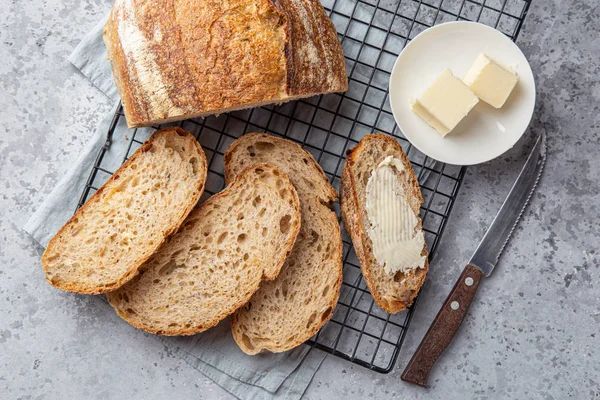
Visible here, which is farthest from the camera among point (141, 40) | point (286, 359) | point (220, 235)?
point (286, 359)

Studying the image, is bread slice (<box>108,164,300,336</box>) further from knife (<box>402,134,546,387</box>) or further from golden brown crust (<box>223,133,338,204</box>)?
knife (<box>402,134,546,387</box>)

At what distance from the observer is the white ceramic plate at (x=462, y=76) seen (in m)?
2.80

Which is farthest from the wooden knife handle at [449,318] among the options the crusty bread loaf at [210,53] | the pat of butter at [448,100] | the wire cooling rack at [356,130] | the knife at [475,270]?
the crusty bread loaf at [210,53]

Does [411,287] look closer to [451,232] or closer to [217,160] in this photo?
[451,232]

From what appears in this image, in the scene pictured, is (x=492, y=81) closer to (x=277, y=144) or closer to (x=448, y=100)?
(x=448, y=100)

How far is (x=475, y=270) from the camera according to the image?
9.68ft

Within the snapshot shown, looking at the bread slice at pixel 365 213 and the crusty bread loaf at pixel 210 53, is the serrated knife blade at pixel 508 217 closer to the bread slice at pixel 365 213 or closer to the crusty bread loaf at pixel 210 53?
the bread slice at pixel 365 213

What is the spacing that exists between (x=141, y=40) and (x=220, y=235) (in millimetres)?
971

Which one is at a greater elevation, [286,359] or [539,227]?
[539,227]

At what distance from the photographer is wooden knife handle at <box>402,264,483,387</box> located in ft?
9.66

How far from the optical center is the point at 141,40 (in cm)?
246

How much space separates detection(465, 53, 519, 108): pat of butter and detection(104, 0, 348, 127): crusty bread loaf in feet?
2.67

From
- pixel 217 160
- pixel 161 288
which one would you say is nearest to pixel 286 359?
pixel 161 288

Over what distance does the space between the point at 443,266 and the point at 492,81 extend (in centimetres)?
98
